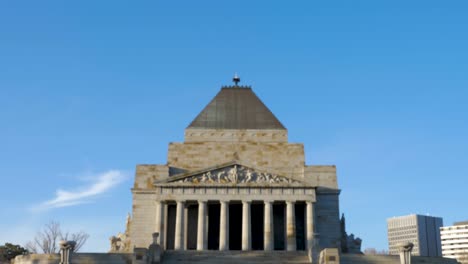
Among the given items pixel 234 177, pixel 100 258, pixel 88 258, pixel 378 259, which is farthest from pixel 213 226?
pixel 378 259

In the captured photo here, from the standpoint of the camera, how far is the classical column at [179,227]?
50.6 m

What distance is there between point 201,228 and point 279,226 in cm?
812

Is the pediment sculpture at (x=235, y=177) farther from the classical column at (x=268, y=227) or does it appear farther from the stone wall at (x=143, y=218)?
the stone wall at (x=143, y=218)

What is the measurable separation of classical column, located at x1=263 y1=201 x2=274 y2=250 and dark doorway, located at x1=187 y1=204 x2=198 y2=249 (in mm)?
7064

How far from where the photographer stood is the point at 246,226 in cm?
5147

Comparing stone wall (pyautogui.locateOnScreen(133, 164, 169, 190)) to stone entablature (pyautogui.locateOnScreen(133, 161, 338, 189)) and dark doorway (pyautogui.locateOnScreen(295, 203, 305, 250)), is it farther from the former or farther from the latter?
dark doorway (pyautogui.locateOnScreen(295, 203, 305, 250))

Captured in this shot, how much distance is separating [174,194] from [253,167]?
751 cm

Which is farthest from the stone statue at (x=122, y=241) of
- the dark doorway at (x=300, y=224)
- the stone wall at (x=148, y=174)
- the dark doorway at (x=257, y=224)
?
the dark doorway at (x=300, y=224)

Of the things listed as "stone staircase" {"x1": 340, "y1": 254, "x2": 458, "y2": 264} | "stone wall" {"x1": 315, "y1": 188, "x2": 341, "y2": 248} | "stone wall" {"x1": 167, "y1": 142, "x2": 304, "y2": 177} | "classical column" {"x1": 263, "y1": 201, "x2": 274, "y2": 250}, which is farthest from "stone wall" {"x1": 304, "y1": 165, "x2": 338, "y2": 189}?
"stone staircase" {"x1": 340, "y1": 254, "x2": 458, "y2": 264}

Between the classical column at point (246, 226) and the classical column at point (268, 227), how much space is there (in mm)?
1496

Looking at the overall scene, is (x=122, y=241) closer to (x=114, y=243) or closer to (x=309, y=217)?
(x=114, y=243)

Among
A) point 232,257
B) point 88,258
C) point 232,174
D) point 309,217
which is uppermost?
point 232,174

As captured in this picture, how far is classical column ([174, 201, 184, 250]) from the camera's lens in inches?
1992

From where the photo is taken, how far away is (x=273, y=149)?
193 ft
